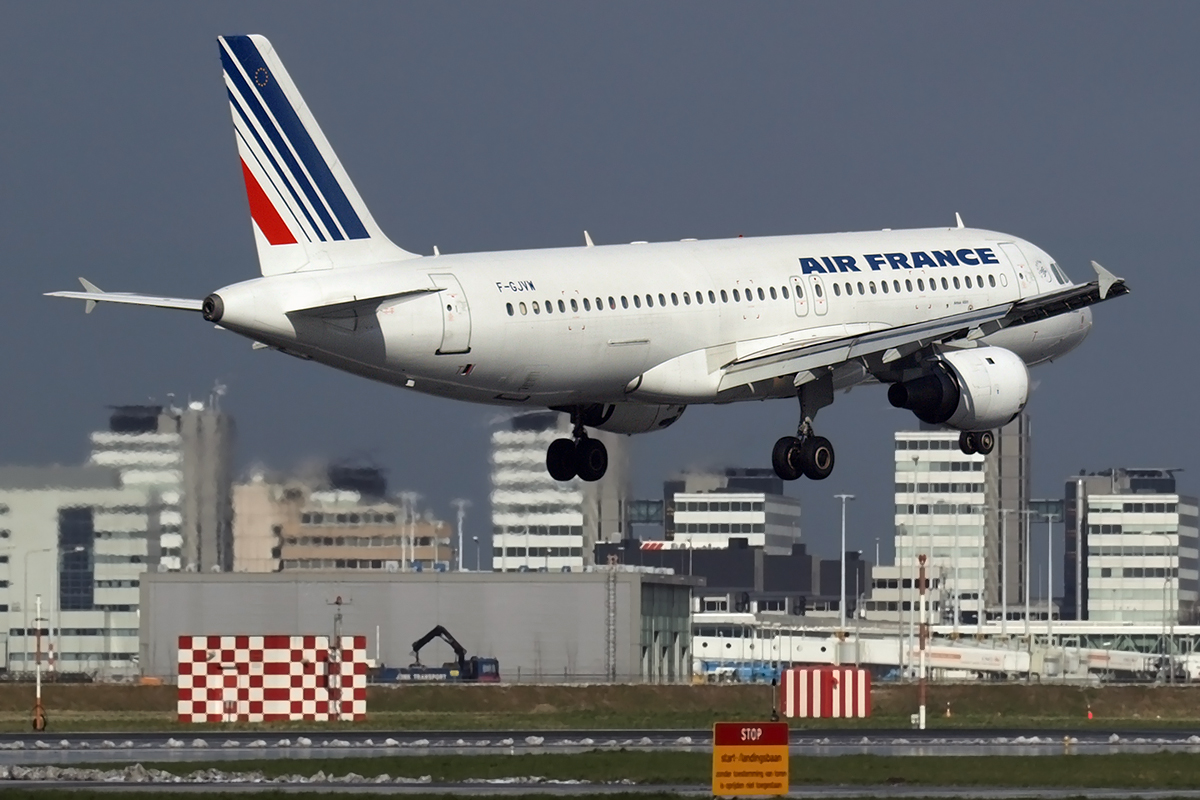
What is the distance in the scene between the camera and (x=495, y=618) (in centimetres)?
13838

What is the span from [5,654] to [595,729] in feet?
214

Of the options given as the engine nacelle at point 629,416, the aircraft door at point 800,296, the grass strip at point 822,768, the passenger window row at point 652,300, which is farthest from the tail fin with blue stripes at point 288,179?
the grass strip at point 822,768

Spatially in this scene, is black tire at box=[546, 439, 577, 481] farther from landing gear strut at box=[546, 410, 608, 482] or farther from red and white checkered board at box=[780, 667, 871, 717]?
red and white checkered board at box=[780, 667, 871, 717]

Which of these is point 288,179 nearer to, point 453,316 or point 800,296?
point 453,316

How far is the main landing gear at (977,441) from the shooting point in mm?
60250

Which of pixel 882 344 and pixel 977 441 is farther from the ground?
pixel 882 344

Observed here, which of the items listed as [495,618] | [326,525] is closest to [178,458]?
[326,525]

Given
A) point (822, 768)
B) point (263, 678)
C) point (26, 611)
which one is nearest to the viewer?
point (822, 768)

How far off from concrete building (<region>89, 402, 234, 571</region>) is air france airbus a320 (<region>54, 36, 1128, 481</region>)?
29.0 m

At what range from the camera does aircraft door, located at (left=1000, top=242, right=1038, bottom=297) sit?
6362 centimetres

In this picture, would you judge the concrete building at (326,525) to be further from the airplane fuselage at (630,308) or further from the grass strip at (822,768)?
the grass strip at (822,768)

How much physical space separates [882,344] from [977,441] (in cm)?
462

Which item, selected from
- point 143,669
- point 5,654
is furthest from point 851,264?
point 5,654

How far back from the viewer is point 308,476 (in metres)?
94.9
